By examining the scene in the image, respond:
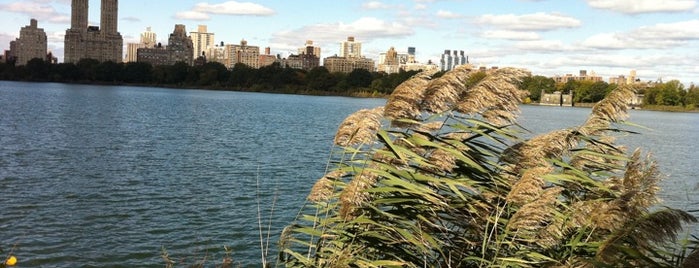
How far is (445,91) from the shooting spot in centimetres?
523

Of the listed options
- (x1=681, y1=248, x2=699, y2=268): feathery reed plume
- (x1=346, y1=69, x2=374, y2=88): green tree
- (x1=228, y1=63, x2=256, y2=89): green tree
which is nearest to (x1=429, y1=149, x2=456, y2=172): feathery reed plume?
(x1=681, y1=248, x2=699, y2=268): feathery reed plume

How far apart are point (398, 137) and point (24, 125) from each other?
40245 millimetres

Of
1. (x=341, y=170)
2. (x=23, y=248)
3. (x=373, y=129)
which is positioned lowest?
(x=23, y=248)

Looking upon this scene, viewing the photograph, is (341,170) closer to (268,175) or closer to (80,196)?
(80,196)

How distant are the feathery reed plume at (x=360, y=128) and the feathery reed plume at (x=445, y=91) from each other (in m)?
0.45

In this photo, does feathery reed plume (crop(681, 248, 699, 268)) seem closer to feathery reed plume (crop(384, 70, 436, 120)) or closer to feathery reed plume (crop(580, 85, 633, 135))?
feathery reed plume (crop(384, 70, 436, 120))

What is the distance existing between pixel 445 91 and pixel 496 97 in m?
0.52

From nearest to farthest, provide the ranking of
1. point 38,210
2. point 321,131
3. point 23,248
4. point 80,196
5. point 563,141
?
point 563,141
point 23,248
point 38,210
point 80,196
point 321,131

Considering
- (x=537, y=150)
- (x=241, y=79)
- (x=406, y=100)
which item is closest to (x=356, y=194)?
(x=406, y=100)

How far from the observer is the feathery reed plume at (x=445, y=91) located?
5.27 m

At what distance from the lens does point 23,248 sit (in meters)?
12.6

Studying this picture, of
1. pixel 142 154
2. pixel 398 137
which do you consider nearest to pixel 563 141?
pixel 398 137

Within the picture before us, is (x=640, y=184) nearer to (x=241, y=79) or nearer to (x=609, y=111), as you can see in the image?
(x=609, y=111)

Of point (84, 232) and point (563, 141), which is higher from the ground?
point (563, 141)
